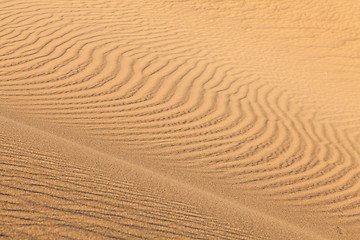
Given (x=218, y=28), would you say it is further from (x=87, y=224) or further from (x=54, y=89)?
(x=87, y=224)

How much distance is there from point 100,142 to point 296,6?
10.3 metres

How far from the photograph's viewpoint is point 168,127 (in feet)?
19.6

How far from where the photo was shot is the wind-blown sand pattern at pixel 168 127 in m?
3.05

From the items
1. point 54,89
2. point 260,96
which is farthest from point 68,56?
point 260,96

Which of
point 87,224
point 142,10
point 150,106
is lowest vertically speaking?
point 87,224

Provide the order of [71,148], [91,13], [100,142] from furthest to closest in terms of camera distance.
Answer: [91,13] → [100,142] → [71,148]

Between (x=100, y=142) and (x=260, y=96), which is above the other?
(x=260, y=96)

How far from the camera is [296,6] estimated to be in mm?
13641

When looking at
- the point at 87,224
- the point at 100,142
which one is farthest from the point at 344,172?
the point at 87,224

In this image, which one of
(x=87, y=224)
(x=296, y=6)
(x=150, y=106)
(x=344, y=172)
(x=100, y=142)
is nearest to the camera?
(x=87, y=224)

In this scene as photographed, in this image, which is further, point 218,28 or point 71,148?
point 218,28

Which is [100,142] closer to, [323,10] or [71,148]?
[71,148]

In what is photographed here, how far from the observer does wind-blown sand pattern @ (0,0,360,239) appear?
305 cm

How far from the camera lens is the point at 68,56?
24.5 feet
